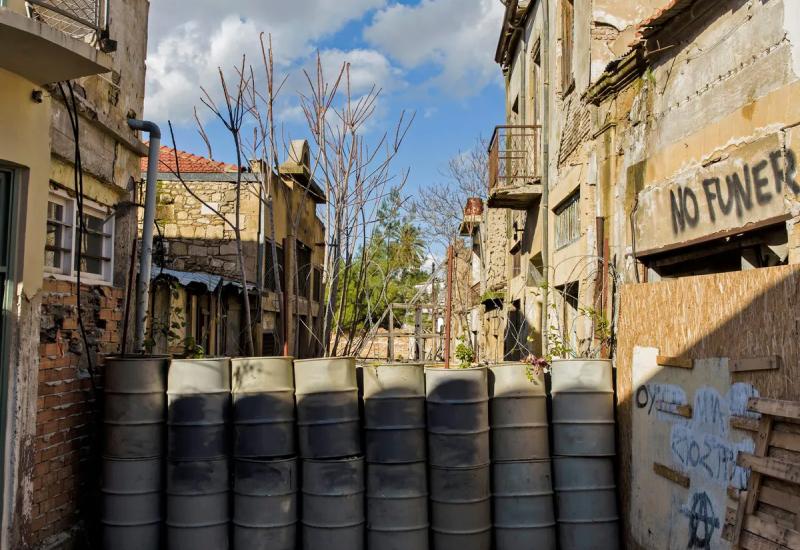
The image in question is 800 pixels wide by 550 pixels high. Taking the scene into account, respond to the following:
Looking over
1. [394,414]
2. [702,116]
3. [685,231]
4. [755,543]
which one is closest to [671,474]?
[755,543]

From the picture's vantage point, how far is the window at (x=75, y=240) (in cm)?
490

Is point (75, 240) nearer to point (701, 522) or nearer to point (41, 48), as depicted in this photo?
point (41, 48)

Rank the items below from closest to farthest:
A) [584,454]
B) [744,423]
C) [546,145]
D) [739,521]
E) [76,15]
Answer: [739,521]
[744,423]
[76,15]
[584,454]
[546,145]

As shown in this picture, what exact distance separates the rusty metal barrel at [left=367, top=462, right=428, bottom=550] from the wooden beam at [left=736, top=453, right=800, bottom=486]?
7.52 feet

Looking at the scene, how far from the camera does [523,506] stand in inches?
204

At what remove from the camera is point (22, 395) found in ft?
14.1

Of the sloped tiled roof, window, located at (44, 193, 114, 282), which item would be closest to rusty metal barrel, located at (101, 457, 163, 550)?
window, located at (44, 193, 114, 282)

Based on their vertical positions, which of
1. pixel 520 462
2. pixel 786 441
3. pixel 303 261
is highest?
pixel 303 261

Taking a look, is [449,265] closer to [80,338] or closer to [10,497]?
[80,338]

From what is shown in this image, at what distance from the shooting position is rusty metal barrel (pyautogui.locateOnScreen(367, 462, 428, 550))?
16.7 feet

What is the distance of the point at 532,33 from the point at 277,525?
9310 mm

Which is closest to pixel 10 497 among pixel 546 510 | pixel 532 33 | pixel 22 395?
pixel 22 395

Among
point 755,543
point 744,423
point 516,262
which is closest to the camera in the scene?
point 755,543

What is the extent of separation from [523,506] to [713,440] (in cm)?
164
